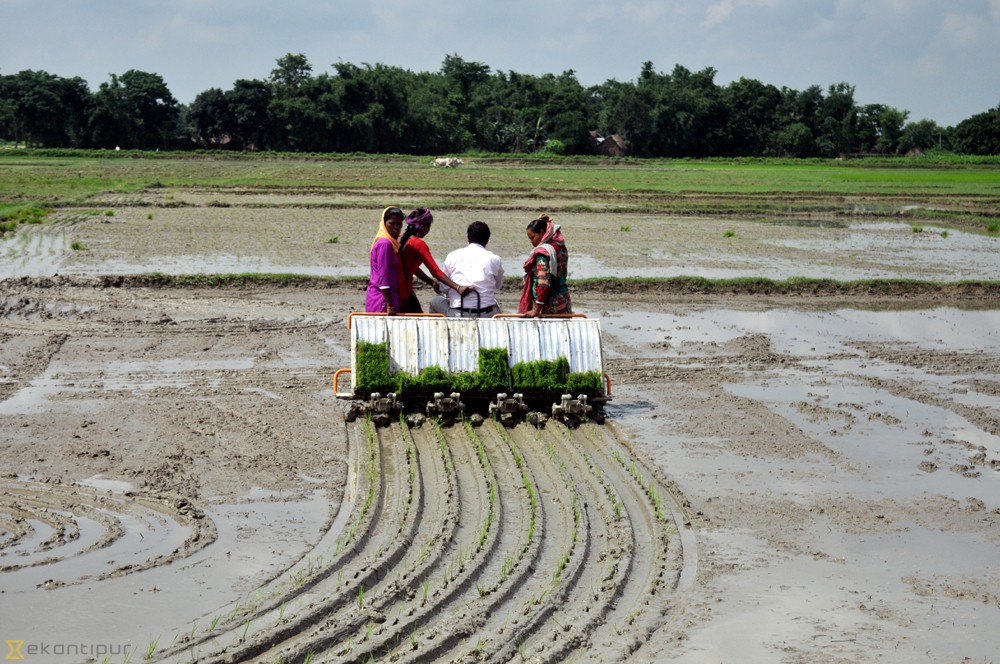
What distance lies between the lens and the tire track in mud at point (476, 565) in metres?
5.33

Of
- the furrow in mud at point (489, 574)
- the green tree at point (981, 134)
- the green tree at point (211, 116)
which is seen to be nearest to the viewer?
the furrow in mud at point (489, 574)

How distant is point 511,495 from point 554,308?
330 cm

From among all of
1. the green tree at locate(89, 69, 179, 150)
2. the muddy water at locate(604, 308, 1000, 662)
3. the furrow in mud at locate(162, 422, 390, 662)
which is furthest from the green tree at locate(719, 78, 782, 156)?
the furrow in mud at locate(162, 422, 390, 662)

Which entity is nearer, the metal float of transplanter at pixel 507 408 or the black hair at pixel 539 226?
the metal float of transplanter at pixel 507 408

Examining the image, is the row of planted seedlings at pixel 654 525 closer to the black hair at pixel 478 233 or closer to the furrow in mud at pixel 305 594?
the furrow in mud at pixel 305 594

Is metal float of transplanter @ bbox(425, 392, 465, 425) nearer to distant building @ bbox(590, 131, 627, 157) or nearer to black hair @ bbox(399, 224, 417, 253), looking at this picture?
black hair @ bbox(399, 224, 417, 253)

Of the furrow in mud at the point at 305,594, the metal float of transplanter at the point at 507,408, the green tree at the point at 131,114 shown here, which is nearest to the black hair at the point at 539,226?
the metal float of transplanter at the point at 507,408

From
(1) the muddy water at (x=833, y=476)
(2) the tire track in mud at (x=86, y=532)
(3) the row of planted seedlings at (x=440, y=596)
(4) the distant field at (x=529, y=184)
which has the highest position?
(4) the distant field at (x=529, y=184)

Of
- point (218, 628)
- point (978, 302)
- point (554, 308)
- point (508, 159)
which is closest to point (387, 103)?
point (508, 159)

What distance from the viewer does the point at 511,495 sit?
25.8ft

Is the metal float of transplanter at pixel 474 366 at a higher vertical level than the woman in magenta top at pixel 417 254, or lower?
lower

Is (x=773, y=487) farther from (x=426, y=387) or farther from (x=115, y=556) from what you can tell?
(x=115, y=556)

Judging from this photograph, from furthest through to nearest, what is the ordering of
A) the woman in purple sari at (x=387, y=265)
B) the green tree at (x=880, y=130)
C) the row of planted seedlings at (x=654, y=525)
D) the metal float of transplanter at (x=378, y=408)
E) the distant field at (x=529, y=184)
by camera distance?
the green tree at (x=880, y=130) → the distant field at (x=529, y=184) → the woman in purple sari at (x=387, y=265) → the metal float of transplanter at (x=378, y=408) → the row of planted seedlings at (x=654, y=525)

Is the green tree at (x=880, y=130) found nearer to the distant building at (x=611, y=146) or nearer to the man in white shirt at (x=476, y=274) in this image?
the distant building at (x=611, y=146)
